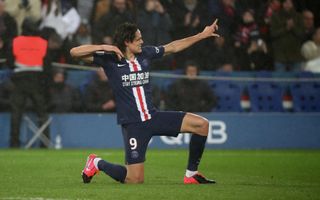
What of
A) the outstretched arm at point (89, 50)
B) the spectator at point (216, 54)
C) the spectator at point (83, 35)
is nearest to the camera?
the outstretched arm at point (89, 50)

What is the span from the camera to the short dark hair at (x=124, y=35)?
1019 centimetres

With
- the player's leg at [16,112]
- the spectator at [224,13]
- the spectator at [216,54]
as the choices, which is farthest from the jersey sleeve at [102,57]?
the spectator at [224,13]

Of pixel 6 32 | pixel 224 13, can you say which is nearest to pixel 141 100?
pixel 6 32

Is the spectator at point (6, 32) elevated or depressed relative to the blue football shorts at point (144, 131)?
elevated

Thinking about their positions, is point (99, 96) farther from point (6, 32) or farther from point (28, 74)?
point (6, 32)

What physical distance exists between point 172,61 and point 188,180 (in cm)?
913

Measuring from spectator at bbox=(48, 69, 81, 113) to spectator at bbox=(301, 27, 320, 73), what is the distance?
17.9ft

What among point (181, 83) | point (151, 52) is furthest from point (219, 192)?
point (181, 83)

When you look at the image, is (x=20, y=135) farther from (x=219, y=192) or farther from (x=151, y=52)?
(x=219, y=192)

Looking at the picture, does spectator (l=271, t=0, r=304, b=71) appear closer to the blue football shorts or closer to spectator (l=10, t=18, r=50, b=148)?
spectator (l=10, t=18, r=50, b=148)

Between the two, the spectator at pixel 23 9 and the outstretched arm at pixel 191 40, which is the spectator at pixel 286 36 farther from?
the outstretched arm at pixel 191 40

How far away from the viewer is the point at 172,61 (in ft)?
62.4

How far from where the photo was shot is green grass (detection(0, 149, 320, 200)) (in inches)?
340

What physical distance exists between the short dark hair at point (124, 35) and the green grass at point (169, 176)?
1665 mm
